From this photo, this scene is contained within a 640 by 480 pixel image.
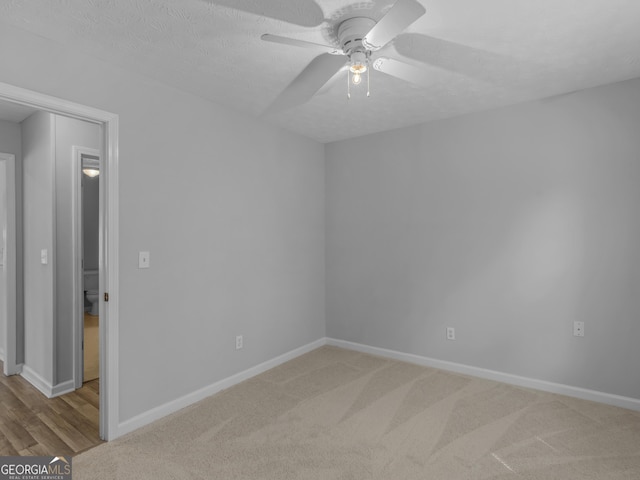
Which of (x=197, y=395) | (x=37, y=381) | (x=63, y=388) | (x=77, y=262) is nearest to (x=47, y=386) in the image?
(x=63, y=388)

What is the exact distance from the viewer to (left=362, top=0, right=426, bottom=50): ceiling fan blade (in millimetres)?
1472

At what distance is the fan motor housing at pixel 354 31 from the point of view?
1779 millimetres

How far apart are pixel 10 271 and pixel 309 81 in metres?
3.15

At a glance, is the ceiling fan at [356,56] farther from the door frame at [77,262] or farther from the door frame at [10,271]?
the door frame at [10,271]

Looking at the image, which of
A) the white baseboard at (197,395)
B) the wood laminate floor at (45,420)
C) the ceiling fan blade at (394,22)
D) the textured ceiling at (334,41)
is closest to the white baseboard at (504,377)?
the white baseboard at (197,395)

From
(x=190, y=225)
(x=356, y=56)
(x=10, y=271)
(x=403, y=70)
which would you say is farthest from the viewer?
(x=10, y=271)

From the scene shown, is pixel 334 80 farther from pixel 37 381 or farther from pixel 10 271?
pixel 37 381

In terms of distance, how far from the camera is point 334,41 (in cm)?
201

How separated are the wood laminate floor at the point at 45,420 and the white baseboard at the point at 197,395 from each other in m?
0.20

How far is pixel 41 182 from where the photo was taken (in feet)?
10.0

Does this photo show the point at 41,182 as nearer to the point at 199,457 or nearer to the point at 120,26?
the point at 120,26

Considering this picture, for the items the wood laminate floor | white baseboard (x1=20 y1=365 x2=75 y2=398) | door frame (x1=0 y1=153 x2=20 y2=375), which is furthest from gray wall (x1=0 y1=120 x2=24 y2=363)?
the wood laminate floor

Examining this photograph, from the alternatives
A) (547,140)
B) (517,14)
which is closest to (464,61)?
(517,14)

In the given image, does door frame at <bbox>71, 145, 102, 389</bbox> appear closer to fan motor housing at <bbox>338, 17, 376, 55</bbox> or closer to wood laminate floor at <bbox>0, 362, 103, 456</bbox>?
wood laminate floor at <bbox>0, 362, 103, 456</bbox>
